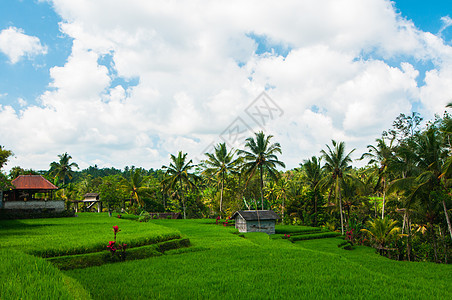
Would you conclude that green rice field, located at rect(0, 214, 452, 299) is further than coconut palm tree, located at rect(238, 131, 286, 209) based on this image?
No

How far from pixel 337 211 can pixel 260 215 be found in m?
15.4

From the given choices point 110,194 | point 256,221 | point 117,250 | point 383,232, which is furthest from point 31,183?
point 383,232

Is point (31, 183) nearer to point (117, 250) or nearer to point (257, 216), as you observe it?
point (257, 216)

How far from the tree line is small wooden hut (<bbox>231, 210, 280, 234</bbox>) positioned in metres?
3.99

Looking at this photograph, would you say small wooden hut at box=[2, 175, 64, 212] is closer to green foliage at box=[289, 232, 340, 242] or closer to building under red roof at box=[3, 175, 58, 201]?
building under red roof at box=[3, 175, 58, 201]

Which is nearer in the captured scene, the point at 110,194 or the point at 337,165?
the point at 337,165

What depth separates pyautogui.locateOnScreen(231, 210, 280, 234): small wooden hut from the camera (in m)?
28.7

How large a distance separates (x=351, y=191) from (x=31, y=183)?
1350 inches

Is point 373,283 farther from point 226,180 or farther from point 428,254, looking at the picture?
point 226,180

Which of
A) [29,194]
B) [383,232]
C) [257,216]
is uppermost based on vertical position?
[29,194]

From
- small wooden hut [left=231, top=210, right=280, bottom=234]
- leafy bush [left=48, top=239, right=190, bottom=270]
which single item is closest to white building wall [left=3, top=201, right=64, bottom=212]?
small wooden hut [left=231, top=210, right=280, bottom=234]

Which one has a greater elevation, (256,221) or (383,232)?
(256,221)

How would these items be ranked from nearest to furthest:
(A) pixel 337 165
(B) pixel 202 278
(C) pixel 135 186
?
(B) pixel 202 278 < (A) pixel 337 165 < (C) pixel 135 186

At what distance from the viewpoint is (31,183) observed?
30.0m
